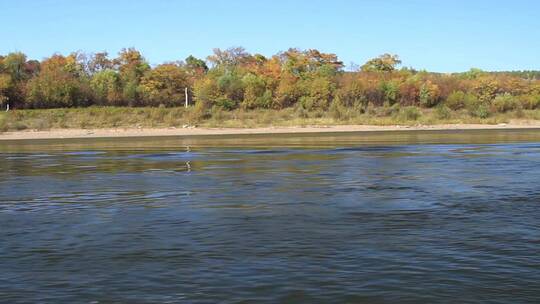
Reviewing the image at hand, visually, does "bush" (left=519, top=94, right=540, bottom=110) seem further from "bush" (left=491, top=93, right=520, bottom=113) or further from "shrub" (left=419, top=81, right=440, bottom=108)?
"shrub" (left=419, top=81, right=440, bottom=108)

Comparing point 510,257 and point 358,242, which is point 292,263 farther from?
point 510,257

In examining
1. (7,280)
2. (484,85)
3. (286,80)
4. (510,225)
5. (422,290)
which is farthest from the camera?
(484,85)

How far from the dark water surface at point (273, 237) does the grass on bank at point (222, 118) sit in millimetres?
42399

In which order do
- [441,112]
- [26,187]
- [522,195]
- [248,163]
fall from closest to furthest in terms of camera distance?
[522,195] → [26,187] → [248,163] → [441,112]

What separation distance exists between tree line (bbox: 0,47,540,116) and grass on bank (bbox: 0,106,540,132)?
3763 millimetres

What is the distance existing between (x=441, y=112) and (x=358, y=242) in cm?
6522

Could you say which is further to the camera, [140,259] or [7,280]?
[140,259]

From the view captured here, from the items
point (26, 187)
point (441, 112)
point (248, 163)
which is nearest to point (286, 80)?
point (441, 112)

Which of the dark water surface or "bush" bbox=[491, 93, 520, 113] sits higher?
"bush" bbox=[491, 93, 520, 113]

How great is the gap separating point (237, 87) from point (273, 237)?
3240 inches

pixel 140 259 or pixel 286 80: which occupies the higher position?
pixel 286 80

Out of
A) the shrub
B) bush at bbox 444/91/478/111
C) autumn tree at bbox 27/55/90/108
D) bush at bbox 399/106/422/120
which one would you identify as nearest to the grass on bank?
bush at bbox 399/106/422/120

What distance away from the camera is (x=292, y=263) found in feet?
29.3

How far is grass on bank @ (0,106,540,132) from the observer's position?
6259cm
